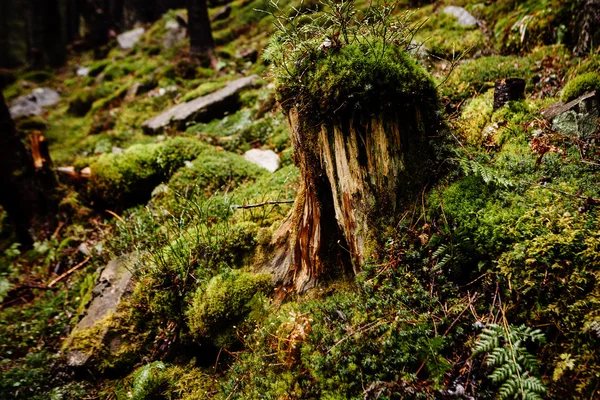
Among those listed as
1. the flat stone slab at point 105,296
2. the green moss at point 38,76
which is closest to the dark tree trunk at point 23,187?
the flat stone slab at point 105,296

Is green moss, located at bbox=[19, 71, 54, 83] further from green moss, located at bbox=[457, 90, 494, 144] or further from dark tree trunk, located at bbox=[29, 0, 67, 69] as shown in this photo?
green moss, located at bbox=[457, 90, 494, 144]

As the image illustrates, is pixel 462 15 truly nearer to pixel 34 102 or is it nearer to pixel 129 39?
pixel 129 39

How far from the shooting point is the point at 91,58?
19.9 meters

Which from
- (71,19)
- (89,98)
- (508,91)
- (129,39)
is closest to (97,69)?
(129,39)

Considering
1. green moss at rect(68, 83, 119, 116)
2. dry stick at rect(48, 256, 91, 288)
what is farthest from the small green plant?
green moss at rect(68, 83, 119, 116)

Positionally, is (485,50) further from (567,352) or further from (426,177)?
(567,352)

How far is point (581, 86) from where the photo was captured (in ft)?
11.0

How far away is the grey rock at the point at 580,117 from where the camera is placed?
3.03 m

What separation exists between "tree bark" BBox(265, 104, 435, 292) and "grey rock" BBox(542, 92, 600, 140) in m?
1.29

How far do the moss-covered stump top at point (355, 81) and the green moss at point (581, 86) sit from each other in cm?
158

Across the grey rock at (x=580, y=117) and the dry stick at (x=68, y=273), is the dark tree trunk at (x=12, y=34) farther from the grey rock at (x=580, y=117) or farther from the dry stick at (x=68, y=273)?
the grey rock at (x=580, y=117)

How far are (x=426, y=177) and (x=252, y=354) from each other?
2.32 m

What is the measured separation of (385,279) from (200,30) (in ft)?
36.4

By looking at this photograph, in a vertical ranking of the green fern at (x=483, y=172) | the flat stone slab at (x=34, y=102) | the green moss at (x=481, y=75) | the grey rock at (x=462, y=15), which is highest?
the flat stone slab at (x=34, y=102)
